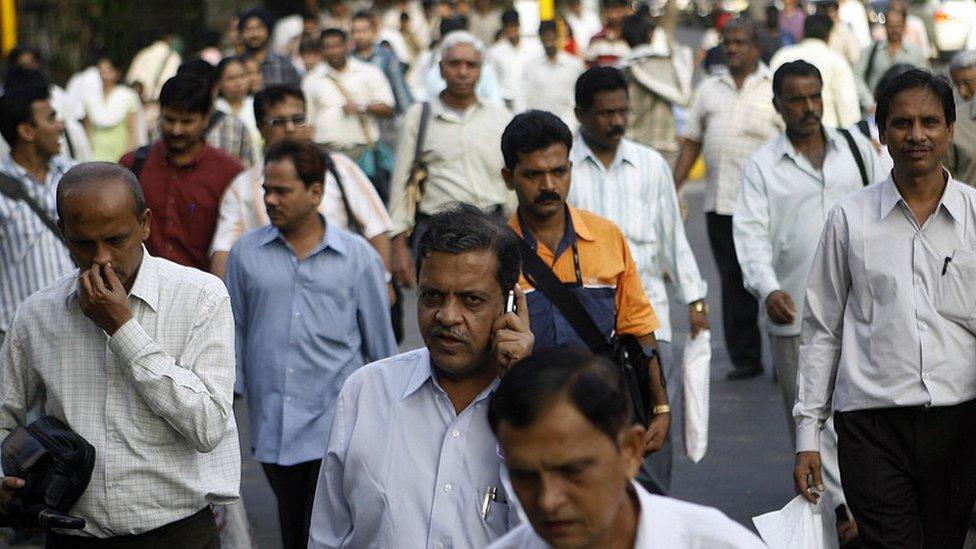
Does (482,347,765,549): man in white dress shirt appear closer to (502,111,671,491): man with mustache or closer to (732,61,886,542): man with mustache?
(502,111,671,491): man with mustache

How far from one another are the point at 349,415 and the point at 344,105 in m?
10.1

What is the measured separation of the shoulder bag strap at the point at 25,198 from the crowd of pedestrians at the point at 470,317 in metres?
0.02

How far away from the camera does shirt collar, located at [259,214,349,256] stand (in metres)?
6.51

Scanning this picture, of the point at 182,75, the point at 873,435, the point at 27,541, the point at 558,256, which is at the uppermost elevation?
the point at 182,75

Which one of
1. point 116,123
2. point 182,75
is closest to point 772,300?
point 182,75

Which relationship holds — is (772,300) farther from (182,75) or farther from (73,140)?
(73,140)

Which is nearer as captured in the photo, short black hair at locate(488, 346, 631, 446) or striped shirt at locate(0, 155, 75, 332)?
short black hair at locate(488, 346, 631, 446)

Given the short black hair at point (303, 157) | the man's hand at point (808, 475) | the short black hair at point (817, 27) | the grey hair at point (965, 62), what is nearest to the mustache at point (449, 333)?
the man's hand at point (808, 475)

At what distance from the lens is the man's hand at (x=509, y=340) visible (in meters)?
3.85

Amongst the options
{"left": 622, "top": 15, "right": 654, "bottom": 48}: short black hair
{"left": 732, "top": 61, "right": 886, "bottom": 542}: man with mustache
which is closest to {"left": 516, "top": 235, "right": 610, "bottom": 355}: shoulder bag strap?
{"left": 732, "top": 61, "right": 886, "bottom": 542}: man with mustache

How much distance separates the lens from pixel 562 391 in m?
2.81

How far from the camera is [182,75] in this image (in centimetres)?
800

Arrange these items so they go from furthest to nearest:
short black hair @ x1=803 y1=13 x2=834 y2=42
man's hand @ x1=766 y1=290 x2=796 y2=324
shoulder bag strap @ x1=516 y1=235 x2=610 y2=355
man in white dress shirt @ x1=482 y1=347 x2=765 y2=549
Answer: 1. short black hair @ x1=803 y1=13 x2=834 y2=42
2. man's hand @ x1=766 y1=290 x2=796 y2=324
3. shoulder bag strap @ x1=516 y1=235 x2=610 y2=355
4. man in white dress shirt @ x1=482 y1=347 x2=765 y2=549

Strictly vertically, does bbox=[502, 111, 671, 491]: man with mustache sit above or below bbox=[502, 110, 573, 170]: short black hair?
below
